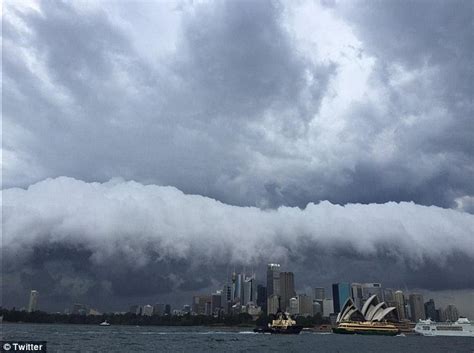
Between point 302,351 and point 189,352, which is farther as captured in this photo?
point 302,351

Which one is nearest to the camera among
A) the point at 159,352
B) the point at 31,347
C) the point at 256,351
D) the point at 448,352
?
the point at 31,347

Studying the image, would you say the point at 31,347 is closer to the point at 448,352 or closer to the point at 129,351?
the point at 129,351

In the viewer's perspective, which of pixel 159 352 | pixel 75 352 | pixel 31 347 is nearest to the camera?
pixel 31 347

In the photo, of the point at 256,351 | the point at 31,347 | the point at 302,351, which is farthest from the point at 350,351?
the point at 31,347

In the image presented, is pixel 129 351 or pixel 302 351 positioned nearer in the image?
pixel 129 351

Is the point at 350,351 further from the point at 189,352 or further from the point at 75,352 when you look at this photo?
the point at 75,352

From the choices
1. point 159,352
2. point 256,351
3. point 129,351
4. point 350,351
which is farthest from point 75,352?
point 350,351

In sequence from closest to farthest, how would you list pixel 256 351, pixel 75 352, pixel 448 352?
pixel 75 352 → pixel 256 351 → pixel 448 352

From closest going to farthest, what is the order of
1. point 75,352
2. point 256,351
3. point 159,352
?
point 75,352 < point 159,352 < point 256,351
